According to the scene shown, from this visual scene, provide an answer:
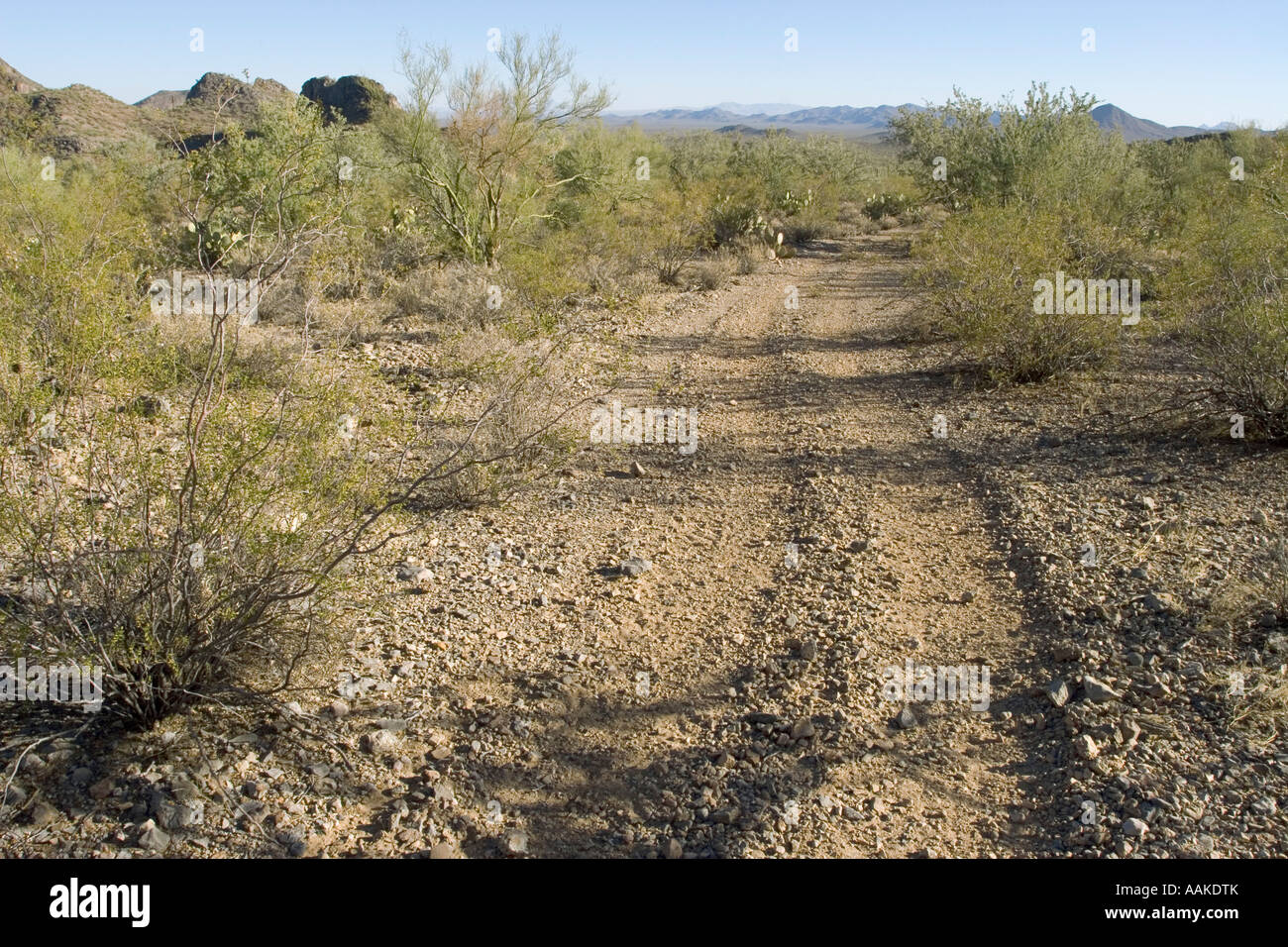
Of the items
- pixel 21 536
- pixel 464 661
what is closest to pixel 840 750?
pixel 464 661

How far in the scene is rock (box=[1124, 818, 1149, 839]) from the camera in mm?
3047

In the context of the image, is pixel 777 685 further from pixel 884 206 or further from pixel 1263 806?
pixel 884 206

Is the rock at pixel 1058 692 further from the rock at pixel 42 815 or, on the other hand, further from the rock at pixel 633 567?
the rock at pixel 42 815

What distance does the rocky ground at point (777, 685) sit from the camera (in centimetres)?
311

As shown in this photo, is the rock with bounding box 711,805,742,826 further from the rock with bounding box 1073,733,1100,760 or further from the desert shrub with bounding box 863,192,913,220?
the desert shrub with bounding box 863,192,913,220

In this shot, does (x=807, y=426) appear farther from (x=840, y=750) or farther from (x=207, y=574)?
(x=207, y=574)

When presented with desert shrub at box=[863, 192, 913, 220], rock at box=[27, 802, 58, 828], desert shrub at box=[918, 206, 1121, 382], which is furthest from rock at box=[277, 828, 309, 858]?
desert shrub at box=[863, 192, 913, 220]

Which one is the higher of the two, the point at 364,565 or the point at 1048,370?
the point at 1048,370

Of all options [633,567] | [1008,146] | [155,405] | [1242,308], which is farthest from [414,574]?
[1008,146]

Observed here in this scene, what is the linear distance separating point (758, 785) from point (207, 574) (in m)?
2.41

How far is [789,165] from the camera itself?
2933 centimetres

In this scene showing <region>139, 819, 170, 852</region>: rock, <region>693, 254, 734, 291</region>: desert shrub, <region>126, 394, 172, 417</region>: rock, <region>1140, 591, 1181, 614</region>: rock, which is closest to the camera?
<region>139, 819, 170, 852</region>: rock

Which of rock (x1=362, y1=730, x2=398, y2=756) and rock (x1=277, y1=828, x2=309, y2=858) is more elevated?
rock (x1=362, y1=730, x2=398, y2=756)

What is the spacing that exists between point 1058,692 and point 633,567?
93.6 inches
